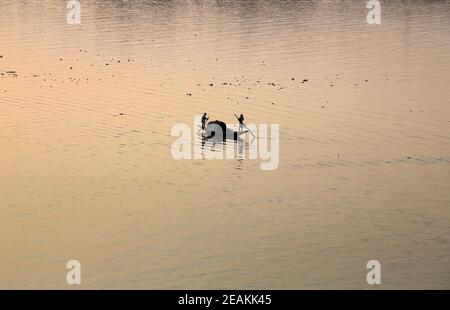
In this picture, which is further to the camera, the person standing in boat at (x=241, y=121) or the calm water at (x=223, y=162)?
the person standing in boat at (x=241, y=121)

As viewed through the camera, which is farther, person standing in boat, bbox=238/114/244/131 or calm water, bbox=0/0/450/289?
person standing in boat, bbox=238/114/244/131

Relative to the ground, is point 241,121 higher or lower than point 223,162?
higher

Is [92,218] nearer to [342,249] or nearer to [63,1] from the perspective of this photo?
[342,249]

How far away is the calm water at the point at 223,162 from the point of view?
29734 millimetres

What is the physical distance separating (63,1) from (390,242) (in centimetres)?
6064

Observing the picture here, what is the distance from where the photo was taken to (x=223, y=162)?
130 feet

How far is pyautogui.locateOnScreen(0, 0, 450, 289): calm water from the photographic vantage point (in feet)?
97.6

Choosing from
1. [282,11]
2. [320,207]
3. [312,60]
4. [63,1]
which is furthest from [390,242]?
[63,1]

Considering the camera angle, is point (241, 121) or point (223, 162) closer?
point (223, 162)

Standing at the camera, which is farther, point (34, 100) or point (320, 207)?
point (34, 100)
